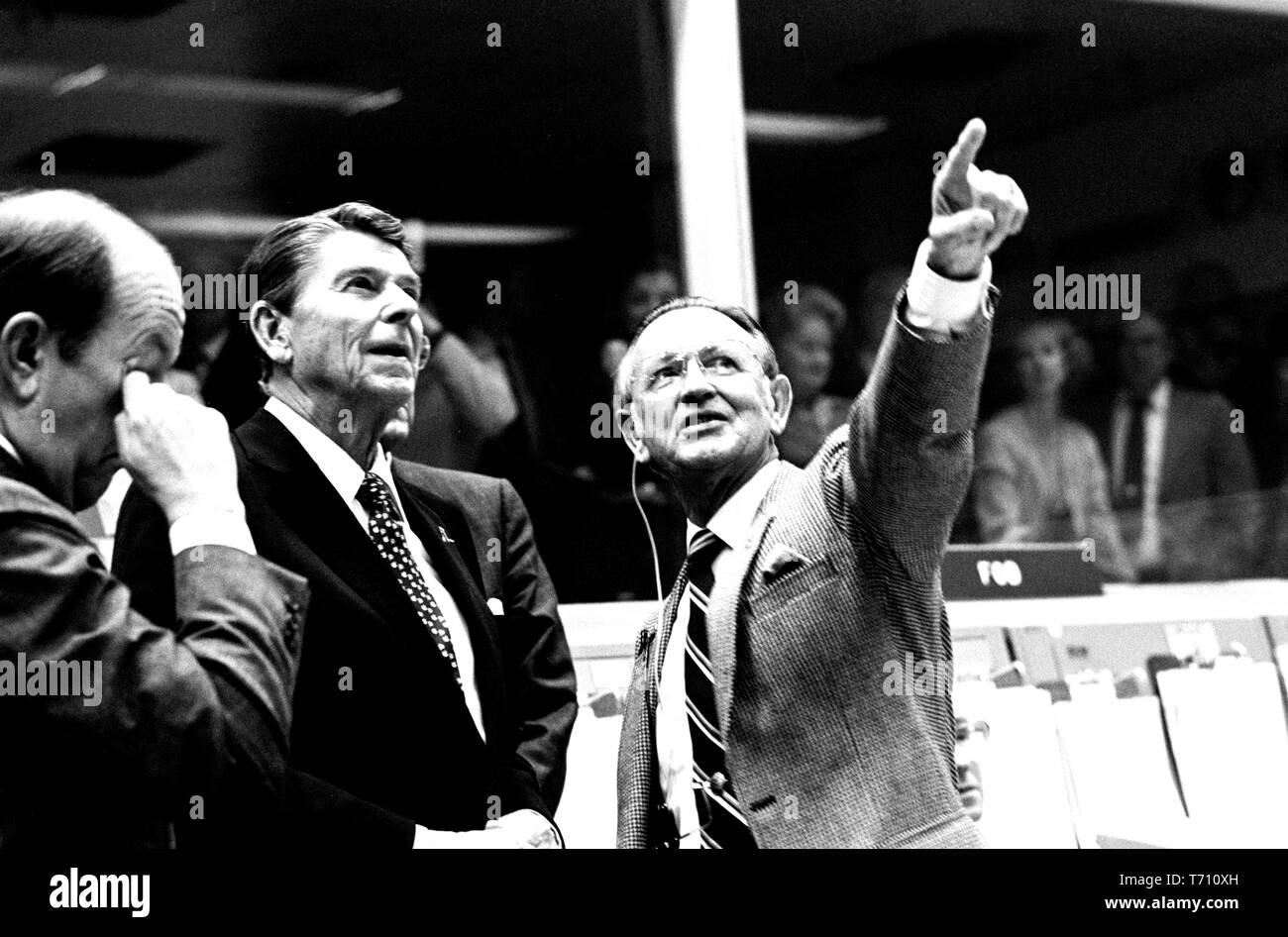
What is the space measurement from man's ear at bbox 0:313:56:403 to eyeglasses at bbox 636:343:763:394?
2.61 ft

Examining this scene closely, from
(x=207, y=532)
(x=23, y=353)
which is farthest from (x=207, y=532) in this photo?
(x=23, y=353)

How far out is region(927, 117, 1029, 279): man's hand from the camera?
1.62m

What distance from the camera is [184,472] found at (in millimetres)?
1466

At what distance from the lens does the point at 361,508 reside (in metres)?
1.96

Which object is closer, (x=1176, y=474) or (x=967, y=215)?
(x=967, y=215)

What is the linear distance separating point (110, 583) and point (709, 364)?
86 cm

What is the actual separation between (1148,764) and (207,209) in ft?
7.87
